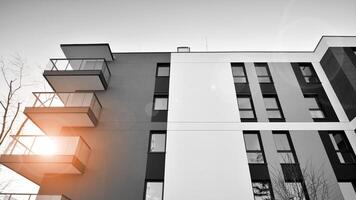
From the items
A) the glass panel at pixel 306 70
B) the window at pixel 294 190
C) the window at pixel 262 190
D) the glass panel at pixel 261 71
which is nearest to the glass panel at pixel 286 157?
the window at pixel 294 190

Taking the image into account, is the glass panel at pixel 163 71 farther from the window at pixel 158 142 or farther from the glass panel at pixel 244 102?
the glass panel at pixel 244 102

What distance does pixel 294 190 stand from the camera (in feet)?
24.6

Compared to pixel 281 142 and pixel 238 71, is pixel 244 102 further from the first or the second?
pixel 281 142

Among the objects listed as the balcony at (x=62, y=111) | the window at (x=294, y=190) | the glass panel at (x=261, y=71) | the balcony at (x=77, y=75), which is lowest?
the window at (x=294, y=190)

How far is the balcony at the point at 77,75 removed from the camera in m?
11.2

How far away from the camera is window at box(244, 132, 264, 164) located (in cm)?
930

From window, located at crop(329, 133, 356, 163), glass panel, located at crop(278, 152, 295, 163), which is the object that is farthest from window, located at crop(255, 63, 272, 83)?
glass panel, located at crop(278, 152, 295, 163)

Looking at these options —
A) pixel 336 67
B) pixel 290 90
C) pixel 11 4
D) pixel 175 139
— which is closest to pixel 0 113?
pixel 11 4

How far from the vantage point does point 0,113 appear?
1119cm

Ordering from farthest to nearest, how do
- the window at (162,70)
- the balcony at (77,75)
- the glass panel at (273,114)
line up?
1. the window at (162,70)
2. the balcony at (77,75)
3. the glass panel at (273,114)

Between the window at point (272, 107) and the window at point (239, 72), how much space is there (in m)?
1.82

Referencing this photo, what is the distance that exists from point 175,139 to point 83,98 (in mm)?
5553

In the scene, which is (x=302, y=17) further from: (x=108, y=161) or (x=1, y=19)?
(x=1, y=19)

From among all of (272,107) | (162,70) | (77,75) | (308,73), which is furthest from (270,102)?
(77,75)
